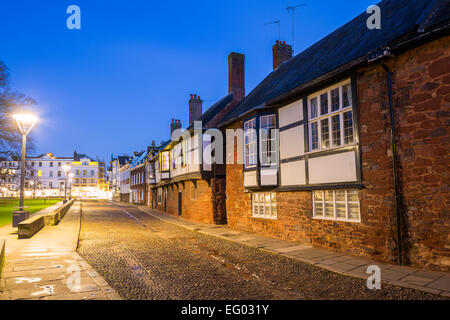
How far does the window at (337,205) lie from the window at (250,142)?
13.4 feet

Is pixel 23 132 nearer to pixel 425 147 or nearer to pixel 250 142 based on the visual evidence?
pixel 250 142

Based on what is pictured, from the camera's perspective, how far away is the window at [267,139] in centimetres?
1303

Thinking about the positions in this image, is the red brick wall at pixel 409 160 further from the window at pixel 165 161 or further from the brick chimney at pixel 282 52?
the window at pixel 165 161

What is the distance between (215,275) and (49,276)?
3830 millimetres

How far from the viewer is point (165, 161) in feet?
95.9

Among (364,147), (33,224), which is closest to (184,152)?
(33,224)

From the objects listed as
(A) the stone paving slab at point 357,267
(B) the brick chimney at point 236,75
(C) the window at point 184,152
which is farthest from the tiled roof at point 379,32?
(C) the window at point 184,152

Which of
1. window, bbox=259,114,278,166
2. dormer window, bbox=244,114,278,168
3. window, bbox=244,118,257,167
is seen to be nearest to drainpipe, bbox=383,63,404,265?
dormer window, bbox=244,114,278,168

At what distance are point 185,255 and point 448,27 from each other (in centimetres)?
956

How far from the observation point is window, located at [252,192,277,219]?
1334cm

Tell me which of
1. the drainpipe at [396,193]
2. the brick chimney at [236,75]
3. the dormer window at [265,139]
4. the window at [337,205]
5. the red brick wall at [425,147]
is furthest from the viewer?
the brick chimney at [236,75]

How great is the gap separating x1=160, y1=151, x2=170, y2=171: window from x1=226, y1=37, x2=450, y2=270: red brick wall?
68.8 ft
